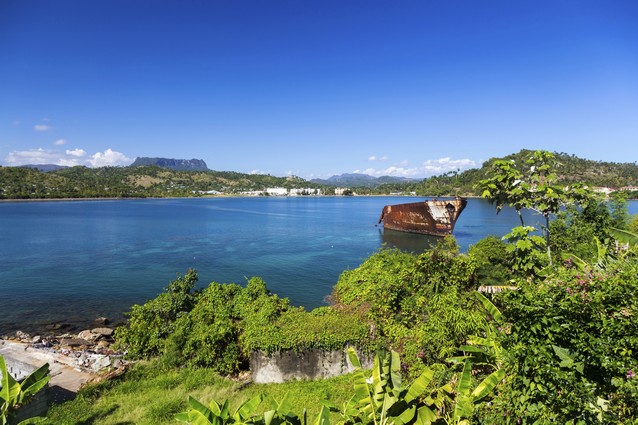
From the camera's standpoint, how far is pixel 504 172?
38.0ft

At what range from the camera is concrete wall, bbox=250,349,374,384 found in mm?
11148

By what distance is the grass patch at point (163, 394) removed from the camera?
918 centimetres

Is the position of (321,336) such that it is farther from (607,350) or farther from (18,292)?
(18,292)

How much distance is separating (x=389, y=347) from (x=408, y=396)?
4872 mm

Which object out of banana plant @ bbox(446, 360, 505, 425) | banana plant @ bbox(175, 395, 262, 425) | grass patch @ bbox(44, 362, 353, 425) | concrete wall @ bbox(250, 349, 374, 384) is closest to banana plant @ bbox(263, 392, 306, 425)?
banana plant @ bbox(175, 395, 262, 425)

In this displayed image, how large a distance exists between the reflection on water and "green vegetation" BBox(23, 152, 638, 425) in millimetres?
25694

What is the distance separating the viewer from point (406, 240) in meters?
51.9

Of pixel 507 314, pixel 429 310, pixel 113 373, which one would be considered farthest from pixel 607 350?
pixel 113 373

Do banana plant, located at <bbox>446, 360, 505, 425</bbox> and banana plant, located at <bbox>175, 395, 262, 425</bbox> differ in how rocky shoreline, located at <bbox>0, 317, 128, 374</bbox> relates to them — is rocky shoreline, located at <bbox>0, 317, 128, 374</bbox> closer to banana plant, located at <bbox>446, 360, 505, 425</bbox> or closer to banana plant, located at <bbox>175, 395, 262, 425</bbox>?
banana plant, located at <bbox>175, 395, 262, 425</bbox>

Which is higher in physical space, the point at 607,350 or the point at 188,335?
the point at 607,350

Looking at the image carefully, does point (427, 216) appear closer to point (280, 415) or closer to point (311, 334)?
point (311, 334)

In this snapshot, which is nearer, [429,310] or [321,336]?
[429,310]

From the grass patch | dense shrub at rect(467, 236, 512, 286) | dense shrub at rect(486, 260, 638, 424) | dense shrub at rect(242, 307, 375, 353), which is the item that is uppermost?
dense shrub at rect(486, 260, 638, 424)

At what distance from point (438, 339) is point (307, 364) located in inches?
177
